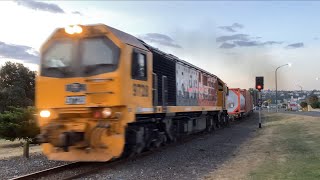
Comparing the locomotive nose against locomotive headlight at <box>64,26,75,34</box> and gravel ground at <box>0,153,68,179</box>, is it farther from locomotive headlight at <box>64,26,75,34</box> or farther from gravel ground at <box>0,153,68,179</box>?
locomotive headlight at <box>64,26,75,34</box>

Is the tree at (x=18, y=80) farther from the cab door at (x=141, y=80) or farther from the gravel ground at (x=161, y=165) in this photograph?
the cab door at (x=141, y=80)

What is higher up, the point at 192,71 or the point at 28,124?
the point at 192,71

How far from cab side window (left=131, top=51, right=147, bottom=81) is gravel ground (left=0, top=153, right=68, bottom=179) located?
3634 millimetres

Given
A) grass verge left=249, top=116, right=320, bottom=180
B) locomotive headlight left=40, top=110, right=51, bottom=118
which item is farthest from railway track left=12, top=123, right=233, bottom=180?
grass verge left=249, top=116, right=320, bottom=180

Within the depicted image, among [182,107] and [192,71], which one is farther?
[192,71]

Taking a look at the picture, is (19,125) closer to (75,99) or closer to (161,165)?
(75,99)

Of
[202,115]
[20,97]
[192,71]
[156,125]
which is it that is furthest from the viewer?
[20,97]

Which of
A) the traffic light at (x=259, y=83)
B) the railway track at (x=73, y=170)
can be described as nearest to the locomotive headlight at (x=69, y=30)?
the railway track at (x=73, y=170)

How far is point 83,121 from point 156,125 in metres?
3.75

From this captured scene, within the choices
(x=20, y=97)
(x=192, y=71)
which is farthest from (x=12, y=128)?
(x=20, y=97)

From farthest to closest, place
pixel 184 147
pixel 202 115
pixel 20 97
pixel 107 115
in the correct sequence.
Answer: pixel 20 97 < pixel 202 115 < pixel 184 147 < pixel 107 115

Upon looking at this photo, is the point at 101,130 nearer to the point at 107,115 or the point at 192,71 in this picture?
the point at 107,115

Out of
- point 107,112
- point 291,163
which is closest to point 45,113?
point 107,112

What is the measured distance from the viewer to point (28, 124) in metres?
14.5
